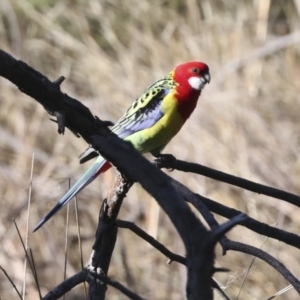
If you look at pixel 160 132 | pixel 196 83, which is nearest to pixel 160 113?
pixel 160 132

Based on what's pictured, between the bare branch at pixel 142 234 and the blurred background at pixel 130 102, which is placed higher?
the blurred background at pixel 130 102

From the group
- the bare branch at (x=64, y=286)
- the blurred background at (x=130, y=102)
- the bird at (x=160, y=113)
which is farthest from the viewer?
the blurred background at (x=130, y=102)

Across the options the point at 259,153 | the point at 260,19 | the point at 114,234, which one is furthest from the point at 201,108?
the point at 114,234

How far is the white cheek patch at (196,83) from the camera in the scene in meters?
2.93

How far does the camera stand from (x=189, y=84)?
2.95 m

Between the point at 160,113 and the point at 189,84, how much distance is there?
21cm

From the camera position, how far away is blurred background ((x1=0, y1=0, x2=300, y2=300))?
4.03 metres

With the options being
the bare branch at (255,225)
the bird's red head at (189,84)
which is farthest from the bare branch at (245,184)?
the bird's red head at (189,84)

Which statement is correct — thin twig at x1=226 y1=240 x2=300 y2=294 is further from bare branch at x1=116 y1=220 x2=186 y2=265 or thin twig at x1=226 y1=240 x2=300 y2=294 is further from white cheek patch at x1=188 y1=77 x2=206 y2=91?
white cheek patch at x1=188 y1=77 x2=206 y2=91

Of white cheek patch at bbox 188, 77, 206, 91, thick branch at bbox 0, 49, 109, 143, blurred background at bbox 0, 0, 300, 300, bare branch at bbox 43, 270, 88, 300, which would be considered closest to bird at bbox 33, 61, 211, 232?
white cheek patch at bbox 188, 77, 206, 91

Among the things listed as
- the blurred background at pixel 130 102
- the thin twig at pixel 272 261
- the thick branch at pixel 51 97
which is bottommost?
the thin twig at pixel 272 261

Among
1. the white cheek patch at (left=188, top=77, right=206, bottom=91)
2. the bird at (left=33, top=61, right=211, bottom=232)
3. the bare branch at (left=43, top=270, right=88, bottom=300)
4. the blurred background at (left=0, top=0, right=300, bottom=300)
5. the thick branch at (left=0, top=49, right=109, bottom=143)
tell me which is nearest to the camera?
the thick branch at (left=0, top=49, right=109, bottom=143)

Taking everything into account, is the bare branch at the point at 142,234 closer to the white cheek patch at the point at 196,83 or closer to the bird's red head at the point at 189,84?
the bird's red head at the point at 189,84

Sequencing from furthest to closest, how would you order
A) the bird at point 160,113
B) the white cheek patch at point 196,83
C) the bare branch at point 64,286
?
the white cheek patch at point 196,83
the bird at point 160,113
the bare branch at point 64,286
